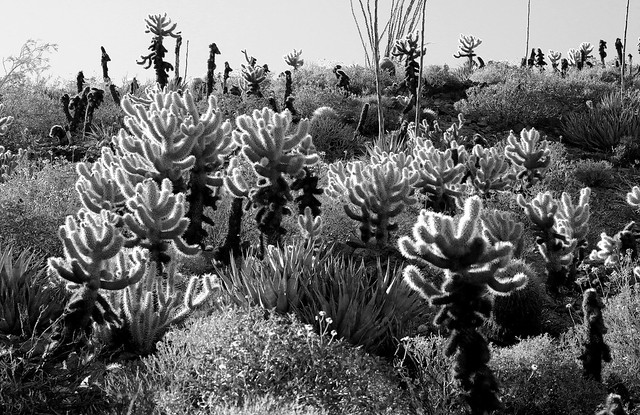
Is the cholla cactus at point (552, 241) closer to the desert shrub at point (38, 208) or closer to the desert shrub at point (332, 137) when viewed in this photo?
the desert shrub at point (38, 208)

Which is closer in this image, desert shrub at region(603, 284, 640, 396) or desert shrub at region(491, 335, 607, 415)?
desert shrub at region(491, 335, 607, 415)

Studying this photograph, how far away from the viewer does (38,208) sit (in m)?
9.80

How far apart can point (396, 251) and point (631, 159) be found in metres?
8.55

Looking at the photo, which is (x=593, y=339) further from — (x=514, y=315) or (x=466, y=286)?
(x=466, y=286)

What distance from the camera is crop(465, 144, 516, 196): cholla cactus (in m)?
11.2

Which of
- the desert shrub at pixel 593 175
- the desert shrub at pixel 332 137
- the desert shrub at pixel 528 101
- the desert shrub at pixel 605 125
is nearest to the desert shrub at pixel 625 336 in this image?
the desert shrub at pixel 593 175

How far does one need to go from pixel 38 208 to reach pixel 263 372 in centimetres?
508

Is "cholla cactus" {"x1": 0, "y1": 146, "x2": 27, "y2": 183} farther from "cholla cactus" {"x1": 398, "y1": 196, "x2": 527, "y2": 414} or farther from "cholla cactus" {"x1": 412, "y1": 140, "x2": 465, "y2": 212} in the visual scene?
"cholla cactus" {"x1": 398, "y1": 196, "x2": 527, "y2": 414}

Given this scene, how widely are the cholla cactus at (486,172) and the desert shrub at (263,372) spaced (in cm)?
536

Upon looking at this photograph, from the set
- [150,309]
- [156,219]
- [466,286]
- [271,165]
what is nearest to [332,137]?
[271,165]

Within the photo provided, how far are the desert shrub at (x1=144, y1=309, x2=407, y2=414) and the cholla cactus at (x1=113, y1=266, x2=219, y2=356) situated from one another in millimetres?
438

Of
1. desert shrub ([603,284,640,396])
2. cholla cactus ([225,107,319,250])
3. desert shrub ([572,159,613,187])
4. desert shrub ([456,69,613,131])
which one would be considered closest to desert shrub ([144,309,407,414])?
cholla cactus ([225,107,319,250])

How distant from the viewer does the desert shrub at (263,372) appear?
5750mm

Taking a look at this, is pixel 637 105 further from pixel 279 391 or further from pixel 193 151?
pixel 279 391
